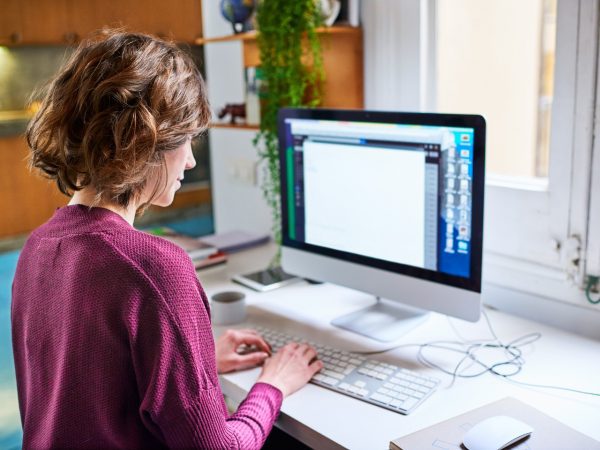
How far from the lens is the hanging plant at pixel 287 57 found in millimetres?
1776

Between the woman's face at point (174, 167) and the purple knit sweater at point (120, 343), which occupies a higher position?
the woman's face at point (174, 167)

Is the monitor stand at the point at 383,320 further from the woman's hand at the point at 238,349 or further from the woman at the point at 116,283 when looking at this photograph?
the woman at the point at 116,283

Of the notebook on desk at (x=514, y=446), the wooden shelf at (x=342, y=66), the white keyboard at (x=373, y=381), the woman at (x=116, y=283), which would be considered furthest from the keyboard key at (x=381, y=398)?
the wooden shelf at (x=342, y=66)

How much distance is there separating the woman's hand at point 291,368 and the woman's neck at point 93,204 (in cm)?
40

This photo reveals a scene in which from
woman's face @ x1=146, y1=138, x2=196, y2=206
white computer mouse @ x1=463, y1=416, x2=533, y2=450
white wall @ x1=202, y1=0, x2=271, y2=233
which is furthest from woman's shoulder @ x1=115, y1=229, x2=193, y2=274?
white wall @ x1=202, y1=0, x2=271, y2=233

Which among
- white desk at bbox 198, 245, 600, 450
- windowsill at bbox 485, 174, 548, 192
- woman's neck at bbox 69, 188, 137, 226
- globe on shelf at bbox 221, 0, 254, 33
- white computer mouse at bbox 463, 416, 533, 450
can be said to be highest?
globe on shelf at bbox 221, 0, 254, 33

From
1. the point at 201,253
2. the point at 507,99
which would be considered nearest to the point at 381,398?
the point at 201,253

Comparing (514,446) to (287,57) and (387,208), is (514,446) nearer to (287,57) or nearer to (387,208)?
(387,208)

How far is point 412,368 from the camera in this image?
50.3 inches

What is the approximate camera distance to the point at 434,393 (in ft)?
3.85

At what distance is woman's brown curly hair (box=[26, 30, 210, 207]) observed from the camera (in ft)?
3.03

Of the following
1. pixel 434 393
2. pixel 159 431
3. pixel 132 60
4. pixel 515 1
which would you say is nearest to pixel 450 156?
pixel 434 393

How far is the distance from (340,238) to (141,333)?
0.71 metres

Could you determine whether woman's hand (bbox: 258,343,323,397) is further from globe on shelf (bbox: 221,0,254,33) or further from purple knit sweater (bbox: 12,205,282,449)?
globe on shelf (bbox: 221,0,254,33)
